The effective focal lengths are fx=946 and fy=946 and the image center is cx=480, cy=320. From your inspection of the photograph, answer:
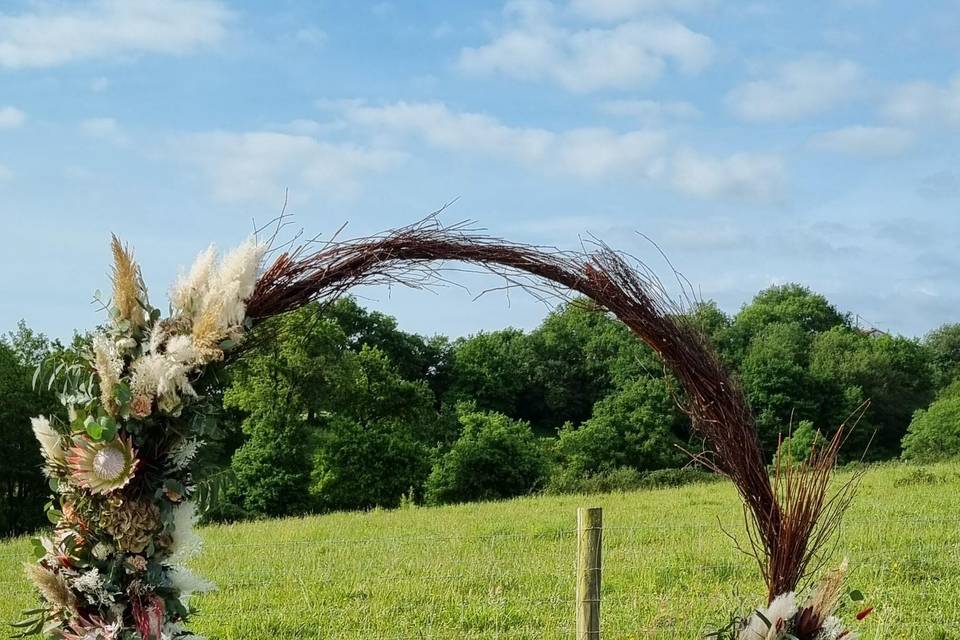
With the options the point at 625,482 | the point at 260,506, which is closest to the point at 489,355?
the point at 260,506

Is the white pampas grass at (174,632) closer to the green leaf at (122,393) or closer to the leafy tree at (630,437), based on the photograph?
the green leaf at (122,393)

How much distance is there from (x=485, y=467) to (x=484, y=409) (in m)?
8.20

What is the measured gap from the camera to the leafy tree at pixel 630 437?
27078 mm

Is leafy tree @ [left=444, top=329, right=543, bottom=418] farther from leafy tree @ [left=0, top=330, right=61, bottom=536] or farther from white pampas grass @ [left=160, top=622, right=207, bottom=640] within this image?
white pampas grass @ [left=160, top=622, right=207, bottom=640]

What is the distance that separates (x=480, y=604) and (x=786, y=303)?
123ft

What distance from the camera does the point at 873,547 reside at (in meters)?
9.05

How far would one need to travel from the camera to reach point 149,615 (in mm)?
3398

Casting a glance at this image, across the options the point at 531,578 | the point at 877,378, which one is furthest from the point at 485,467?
the point at 877,378

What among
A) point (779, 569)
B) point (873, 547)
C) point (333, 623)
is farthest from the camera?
point (873, 547)

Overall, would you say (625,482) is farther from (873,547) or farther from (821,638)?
(821,638)

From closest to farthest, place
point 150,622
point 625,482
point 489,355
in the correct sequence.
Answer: point 150,622 → point 625,482 → point 489,355

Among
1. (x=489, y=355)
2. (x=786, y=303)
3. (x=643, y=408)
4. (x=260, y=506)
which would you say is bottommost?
(x=260, y=506)

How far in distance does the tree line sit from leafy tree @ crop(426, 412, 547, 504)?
0.04 metres

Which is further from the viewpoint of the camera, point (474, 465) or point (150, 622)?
point (474, 465)
